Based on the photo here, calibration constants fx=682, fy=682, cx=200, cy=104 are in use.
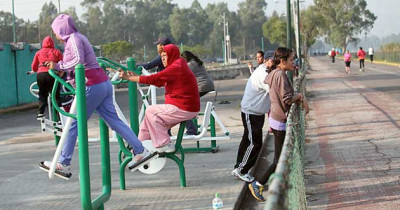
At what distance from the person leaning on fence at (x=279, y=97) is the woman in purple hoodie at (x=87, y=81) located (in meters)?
1.30

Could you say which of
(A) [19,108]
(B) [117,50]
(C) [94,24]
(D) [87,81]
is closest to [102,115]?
(D) [87,81]

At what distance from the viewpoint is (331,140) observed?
1188cm

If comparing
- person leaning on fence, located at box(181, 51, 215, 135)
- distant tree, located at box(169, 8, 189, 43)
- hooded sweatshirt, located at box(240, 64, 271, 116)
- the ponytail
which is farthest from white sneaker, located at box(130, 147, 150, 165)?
distant tree, located at box(169, 8, 189, 43)

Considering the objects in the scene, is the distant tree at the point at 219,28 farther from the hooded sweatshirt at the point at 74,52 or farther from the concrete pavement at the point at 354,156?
the hooded sweatshirt at the point at 74,52

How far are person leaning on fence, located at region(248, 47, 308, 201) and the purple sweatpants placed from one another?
1354 mm

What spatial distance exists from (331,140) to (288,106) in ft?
15.5

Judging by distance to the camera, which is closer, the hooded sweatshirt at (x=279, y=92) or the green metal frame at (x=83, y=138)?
the green metal frame at (x=83, y=138)

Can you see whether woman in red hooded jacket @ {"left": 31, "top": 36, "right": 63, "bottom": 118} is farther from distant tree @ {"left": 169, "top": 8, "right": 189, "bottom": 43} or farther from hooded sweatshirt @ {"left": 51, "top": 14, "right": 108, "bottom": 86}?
distant tree @ {"left": 169, "top": 8, "right": 189, "bottom": 43}

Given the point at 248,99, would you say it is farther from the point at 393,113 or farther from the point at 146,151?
the point at 393,113

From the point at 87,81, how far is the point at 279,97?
204 cm

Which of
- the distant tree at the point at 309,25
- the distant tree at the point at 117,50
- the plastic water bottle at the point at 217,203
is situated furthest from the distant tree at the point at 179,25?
the plastic water bottle at the point at 217,203

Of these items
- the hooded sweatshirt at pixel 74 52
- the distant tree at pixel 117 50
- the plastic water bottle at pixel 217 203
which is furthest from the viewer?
the distant tree at pixel 117 50

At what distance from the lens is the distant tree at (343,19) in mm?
135375

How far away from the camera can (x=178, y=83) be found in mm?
7203
